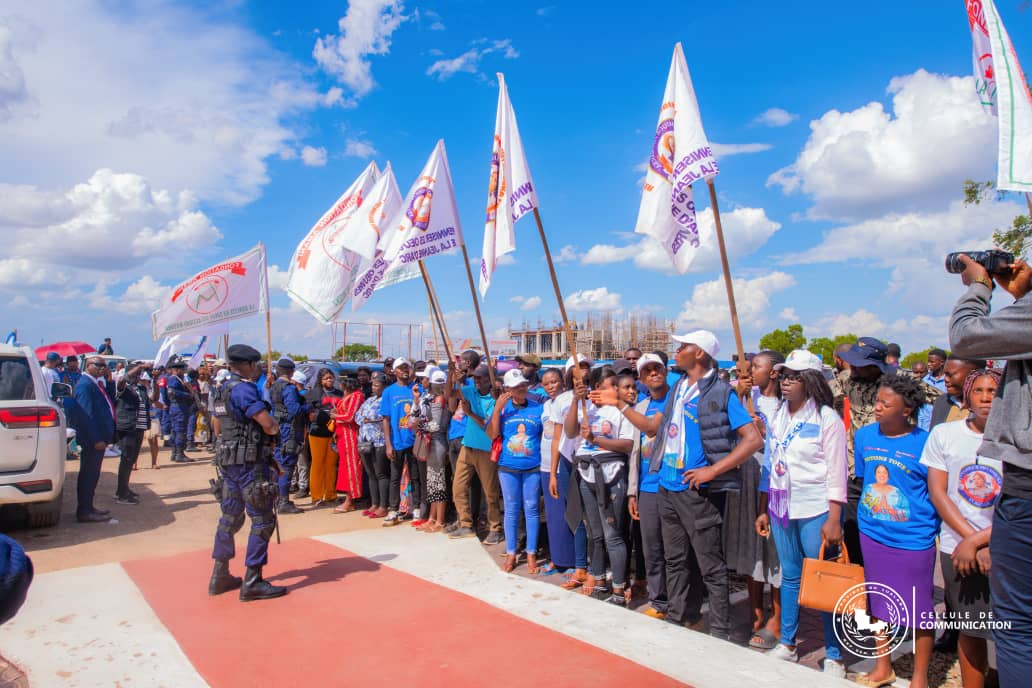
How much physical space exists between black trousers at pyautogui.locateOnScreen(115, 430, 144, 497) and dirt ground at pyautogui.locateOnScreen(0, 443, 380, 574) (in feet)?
0.76

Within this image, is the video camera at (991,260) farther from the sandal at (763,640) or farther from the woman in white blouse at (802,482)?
the sandal at (763,640)

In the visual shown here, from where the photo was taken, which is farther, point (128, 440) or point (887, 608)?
point (128, 440)

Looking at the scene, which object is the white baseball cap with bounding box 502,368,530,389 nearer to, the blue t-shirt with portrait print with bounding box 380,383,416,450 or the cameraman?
the blue t-shirt with portrait print with bounding box 380,383,416,450

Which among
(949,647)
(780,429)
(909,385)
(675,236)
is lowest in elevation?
(949,647)

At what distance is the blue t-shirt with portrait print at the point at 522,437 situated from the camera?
6043 mm

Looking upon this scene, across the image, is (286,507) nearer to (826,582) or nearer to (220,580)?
(220,580)

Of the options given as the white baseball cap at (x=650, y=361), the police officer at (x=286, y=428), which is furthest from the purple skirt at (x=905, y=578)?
the police officer at (x=286, y=428)

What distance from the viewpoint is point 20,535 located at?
7.21 m

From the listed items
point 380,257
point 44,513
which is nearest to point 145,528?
point 44,513

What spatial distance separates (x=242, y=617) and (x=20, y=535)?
4341 mm

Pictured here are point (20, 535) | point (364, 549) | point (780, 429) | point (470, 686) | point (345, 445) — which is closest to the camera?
point (470, 686)

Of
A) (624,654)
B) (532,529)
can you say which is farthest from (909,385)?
(532,529)

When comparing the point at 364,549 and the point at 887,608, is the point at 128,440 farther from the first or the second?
the point at 887,608

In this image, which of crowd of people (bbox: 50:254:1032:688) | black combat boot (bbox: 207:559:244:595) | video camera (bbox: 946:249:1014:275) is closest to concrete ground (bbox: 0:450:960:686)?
black combat boot (bbox: 207:559:244:595)
